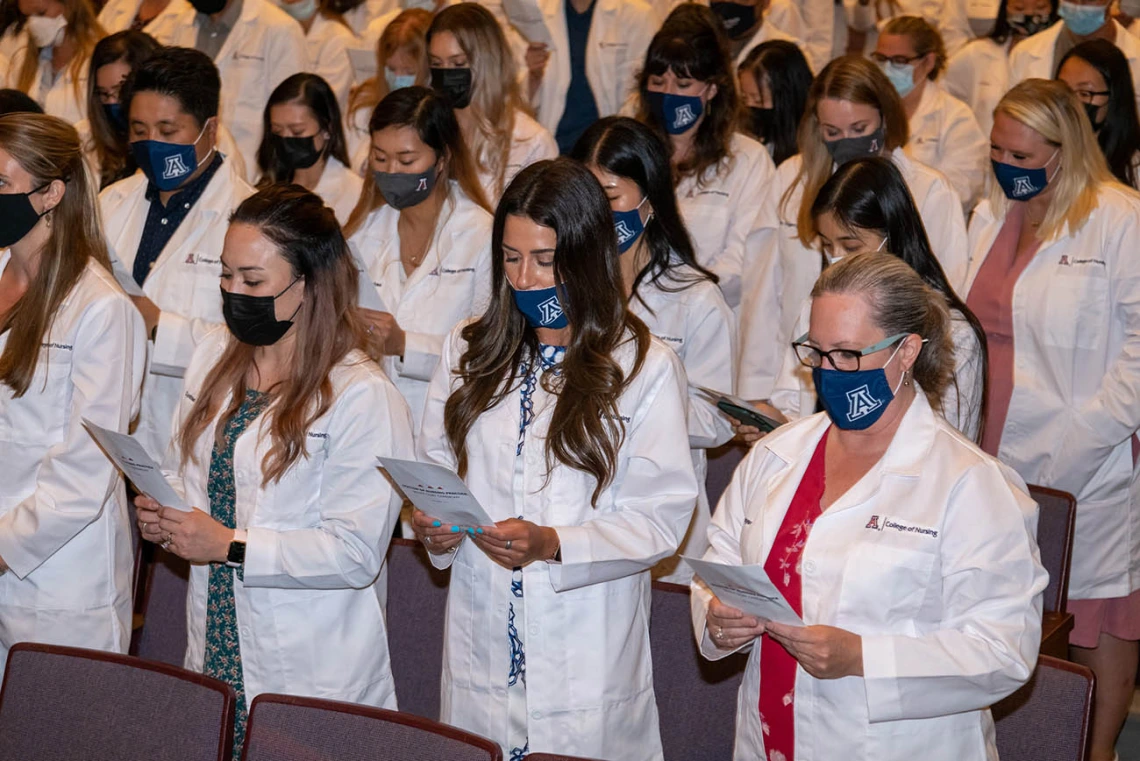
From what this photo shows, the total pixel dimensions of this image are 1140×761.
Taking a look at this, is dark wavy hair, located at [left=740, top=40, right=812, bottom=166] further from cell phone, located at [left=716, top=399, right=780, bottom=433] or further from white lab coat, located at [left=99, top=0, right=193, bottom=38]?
white lab coat, located at [left=99, top=0, right=193, bottom=38]

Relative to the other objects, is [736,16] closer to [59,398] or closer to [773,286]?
[773,286]

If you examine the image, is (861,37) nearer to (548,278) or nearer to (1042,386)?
(1042,386)

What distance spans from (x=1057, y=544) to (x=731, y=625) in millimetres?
1504

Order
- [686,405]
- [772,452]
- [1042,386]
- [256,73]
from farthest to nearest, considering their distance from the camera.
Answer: [256,73]
[1042,386]
[686,405]
[772,452]

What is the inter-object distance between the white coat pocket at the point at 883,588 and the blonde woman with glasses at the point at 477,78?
9.62 feet

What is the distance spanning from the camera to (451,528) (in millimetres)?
2867

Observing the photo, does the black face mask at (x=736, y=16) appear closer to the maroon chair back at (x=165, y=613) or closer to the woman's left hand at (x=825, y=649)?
the maroon chair back at (x=165, y=613)

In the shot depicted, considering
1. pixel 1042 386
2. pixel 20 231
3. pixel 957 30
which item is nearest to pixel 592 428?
pixel 20 231

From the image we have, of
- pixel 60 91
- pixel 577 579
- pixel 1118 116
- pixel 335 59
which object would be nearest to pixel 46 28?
pixel 60 91

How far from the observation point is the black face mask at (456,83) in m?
5.21

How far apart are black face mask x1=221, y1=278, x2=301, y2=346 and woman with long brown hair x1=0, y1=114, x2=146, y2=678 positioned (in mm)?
398

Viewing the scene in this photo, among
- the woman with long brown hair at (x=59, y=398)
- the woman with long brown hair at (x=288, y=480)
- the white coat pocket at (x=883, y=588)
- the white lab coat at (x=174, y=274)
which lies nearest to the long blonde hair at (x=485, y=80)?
the white lab coat at (x=174, y=274)

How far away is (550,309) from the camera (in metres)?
3.00

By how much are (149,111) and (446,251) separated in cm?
107
